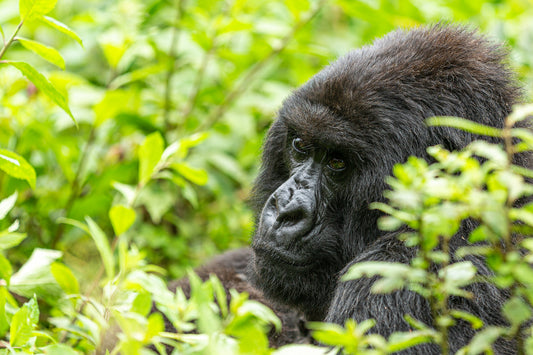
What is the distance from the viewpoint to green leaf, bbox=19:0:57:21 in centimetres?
229

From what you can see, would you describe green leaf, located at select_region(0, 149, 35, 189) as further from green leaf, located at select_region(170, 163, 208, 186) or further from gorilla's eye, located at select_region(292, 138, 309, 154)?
gorilla's eye, located at select_region(292, 138, 309, 154)

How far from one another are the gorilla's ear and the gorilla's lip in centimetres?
Result: 58

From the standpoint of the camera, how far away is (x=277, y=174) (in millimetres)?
3188

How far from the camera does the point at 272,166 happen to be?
3.21 m

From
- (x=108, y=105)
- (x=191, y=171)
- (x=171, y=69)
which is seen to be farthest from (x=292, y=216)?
(x=171, y=69)

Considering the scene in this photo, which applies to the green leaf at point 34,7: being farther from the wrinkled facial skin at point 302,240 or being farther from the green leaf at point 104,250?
the wrinkled facial skin at point 302,240

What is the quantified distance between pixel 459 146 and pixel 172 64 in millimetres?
2735

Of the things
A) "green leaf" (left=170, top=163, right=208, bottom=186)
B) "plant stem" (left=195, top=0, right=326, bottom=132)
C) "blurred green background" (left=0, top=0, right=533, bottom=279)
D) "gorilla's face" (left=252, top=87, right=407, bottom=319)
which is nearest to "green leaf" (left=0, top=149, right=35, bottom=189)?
"green leaf" (left=170, top=163, right=208, bottom=186)

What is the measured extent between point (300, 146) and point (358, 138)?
0.36 m

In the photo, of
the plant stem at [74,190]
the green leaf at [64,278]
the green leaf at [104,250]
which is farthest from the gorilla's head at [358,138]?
the plant stem at [74,190]

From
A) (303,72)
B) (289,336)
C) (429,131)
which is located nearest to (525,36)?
(303,72)

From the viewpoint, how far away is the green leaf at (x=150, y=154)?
9.20 feet

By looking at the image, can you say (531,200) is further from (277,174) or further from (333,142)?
(277,174)

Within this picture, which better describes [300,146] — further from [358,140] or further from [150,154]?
[150,154]
